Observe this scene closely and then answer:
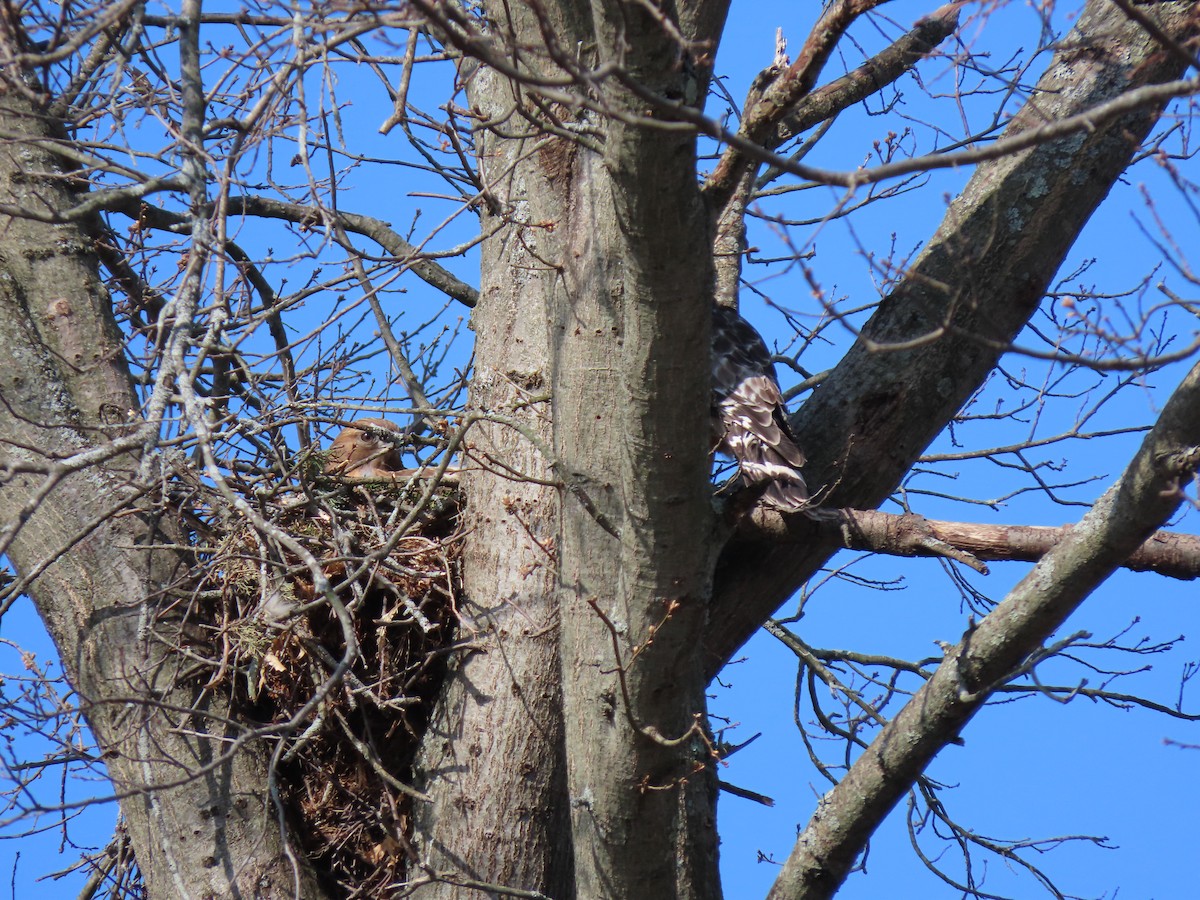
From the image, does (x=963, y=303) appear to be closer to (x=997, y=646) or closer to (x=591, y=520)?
(x=997, y=646)

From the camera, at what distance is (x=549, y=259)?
10.8ft

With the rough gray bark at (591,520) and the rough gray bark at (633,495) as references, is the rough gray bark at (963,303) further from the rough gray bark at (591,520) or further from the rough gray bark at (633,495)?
the rough gray bark at (633,495)

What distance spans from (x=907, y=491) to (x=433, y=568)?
282 centimetres

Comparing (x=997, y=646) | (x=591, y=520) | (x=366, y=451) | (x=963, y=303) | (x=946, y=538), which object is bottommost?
(x=997, y=646)

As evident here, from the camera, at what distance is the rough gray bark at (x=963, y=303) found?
358 cm

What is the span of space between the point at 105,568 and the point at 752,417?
2.14m

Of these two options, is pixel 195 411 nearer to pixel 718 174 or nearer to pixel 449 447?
pixel 449 447

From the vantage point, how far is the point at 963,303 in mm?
3529

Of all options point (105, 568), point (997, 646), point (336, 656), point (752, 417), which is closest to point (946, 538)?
point (997, 646)

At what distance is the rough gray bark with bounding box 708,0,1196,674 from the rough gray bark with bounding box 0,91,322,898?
5.16 feet

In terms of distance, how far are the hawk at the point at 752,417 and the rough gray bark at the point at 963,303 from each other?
0.46 ft

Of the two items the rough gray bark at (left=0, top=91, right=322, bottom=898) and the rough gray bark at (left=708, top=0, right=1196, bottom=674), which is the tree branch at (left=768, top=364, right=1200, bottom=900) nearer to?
the rough gray bark at (left=708, top=0, right=1196, bottom=674)

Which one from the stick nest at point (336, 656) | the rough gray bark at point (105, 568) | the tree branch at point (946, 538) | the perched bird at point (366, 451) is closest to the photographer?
the tree branch at point (946, 538)

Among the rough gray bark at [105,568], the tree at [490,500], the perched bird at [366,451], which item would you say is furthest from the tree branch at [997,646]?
the perched bird at [366,451]
